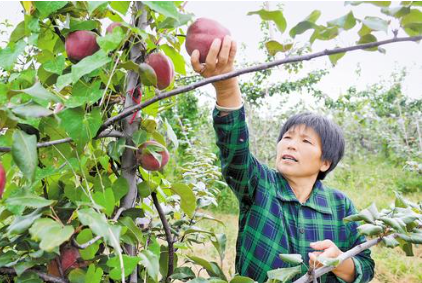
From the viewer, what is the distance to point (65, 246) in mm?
532

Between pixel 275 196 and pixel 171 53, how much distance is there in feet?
1.93

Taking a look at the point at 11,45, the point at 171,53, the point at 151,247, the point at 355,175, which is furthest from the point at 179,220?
the point at 355,175

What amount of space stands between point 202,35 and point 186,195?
235 mm

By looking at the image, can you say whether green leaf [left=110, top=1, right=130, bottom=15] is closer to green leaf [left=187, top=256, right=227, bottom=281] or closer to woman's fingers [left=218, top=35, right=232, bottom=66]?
woman's fingers [left=218, top=35, right=232, bottom=66]

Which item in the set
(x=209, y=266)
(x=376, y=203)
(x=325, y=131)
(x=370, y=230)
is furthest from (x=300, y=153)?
(x=376, y=203)

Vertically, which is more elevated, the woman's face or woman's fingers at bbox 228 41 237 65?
woman's fingers at bbox 228 41 237 65

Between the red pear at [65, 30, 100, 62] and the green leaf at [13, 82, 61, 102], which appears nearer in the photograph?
the green leaf at [13, 82, 61, 102]

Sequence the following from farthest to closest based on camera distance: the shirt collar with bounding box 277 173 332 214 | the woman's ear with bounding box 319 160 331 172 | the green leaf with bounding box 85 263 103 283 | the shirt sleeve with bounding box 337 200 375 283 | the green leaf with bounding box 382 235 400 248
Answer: the woman's ear with bounding box 319 160 331 172
the shirt collar with bounding box 277 173 332 214
the shirt sleeve with bounding box 337 200 375 283
the green leaf with bounding box 382 235 400 248
the green leaf with bounding box 85 263 103 283

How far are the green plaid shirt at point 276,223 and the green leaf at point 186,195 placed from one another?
31 cm

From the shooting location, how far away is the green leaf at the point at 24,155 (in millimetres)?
375

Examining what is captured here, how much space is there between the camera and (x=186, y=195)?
2.12 ft

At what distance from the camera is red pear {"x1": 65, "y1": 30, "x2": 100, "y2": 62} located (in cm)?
51

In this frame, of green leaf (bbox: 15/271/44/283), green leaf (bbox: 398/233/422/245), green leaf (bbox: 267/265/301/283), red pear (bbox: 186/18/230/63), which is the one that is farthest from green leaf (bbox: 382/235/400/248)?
green leaf (bbox: 15/271/44/283)

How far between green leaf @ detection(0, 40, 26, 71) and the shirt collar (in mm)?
761
